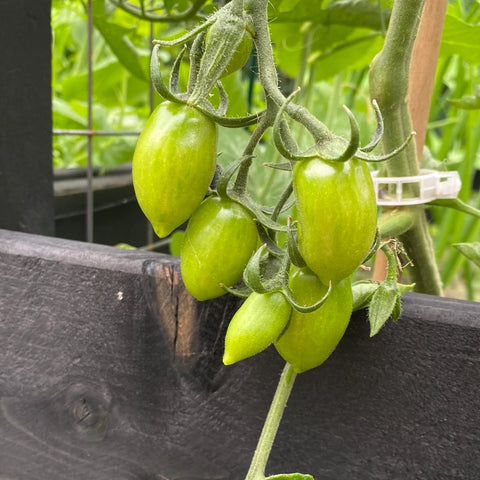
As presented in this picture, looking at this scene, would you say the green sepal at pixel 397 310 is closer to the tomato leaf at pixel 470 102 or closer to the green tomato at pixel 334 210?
the green tomato at pixel 334 210

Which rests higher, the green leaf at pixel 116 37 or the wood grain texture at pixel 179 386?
the green leaf at pixel 116 37

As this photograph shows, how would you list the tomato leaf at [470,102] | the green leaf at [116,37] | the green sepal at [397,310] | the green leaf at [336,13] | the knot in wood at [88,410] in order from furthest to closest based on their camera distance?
the green leaf at [116,37], the green leaf at [336,13], the tomato leaf at [470,102], the knot in wood at [88,410], the green sepal at [397,310]

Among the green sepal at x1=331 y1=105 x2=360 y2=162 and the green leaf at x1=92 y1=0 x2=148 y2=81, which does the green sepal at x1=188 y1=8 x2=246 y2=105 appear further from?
the green leaf at x1=92 y1=0 x2=148 y2=81

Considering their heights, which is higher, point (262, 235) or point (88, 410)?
point (262, 235)

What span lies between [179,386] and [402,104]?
257 mm

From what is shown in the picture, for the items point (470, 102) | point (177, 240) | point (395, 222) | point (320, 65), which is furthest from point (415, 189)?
point (320, 65)

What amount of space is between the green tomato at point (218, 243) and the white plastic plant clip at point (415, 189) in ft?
0.60

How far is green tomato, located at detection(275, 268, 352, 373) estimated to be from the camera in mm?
323

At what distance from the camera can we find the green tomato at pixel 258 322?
0.31 metres

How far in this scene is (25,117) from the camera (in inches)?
25.5

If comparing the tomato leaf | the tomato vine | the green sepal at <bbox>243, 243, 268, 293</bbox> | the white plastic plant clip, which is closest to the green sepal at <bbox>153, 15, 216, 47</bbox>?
the tomato vine

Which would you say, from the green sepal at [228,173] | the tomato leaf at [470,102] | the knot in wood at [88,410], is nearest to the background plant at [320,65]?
the tomato leaf at [470,102]

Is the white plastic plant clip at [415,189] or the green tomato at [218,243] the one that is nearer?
the green tomato at [218,243]

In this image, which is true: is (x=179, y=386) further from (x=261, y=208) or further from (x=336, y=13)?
(x=336, y=13)
